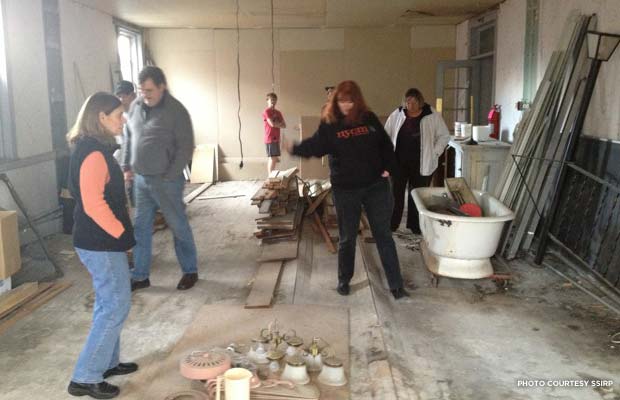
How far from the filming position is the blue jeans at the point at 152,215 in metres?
4.04

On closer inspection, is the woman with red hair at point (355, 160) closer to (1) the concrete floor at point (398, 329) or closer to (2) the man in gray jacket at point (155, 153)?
(1) the concrete floor at point (398, 329)

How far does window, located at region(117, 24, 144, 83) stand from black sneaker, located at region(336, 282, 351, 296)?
6.29 m

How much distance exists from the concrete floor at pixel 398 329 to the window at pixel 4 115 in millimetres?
1110

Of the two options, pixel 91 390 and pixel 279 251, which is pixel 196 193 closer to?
pixel 279 251

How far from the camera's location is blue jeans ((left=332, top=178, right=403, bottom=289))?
3.92 meters

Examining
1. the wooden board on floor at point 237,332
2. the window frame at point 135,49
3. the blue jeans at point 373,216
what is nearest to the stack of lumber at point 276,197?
the blue jeans at point 373,216

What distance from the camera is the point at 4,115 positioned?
534 cm

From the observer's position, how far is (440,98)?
7840 millimetres

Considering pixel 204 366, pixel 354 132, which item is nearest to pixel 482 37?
pixel 354 132

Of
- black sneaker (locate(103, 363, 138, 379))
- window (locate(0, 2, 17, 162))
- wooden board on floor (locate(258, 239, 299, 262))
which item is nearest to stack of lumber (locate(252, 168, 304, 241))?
wooden board on floor (locate(258, 239, 299, 262))

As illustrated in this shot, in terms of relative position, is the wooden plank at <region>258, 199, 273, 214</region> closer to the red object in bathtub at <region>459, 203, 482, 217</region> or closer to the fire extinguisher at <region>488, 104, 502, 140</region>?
the red object in bathtub at <region>459, 203, 482, 217</region>

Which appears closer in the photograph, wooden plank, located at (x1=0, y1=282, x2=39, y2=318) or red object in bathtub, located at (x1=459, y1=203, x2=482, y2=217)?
wooden plank, located at (x1=0, y1=282, x2=39, y2=318)

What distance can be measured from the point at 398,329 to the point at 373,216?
802 millimetres

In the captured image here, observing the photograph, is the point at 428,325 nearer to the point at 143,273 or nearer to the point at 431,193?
the point at 431,193
